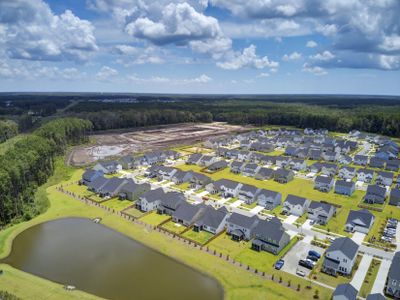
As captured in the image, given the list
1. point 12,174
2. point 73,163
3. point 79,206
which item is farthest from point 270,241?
point 73,163

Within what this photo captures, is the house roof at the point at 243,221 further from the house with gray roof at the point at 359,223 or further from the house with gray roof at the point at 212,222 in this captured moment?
the house with gray roof at the point at 359,223

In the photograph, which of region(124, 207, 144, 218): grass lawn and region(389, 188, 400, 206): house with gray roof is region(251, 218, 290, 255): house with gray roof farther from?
region(389, 188, 400, 206): house with gray roof

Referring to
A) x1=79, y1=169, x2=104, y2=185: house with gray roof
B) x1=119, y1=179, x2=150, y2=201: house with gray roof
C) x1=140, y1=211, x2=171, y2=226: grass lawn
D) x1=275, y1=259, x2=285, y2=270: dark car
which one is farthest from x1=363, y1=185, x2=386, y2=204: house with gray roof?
x1=79, y1=169, x2=104, y2=185: house with gray roof

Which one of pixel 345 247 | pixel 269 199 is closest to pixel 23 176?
pixel 269 199

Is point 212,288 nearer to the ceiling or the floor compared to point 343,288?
nearer to the floor

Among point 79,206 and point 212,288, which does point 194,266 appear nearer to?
point 212,288

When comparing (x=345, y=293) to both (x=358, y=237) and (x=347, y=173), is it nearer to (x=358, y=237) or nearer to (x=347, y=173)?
(x=358, y=237)
